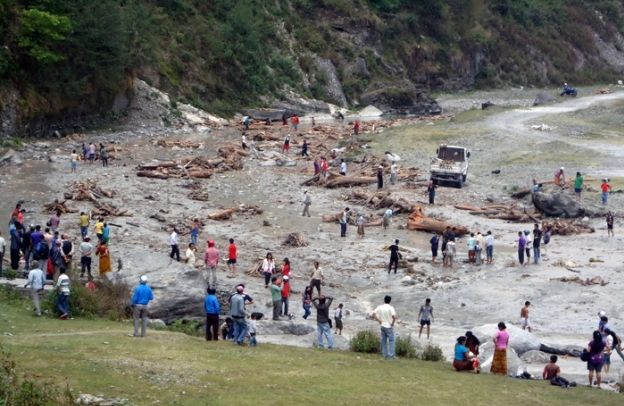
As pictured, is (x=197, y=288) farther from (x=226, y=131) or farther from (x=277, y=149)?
(x=226, y=131)

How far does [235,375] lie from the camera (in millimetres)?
15922

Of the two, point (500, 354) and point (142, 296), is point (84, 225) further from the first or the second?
point (500, 354)

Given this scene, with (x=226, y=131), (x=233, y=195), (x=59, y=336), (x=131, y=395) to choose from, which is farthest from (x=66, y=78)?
(x=131, y=395)

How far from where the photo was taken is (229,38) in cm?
7700

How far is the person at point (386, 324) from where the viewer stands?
18359 mm

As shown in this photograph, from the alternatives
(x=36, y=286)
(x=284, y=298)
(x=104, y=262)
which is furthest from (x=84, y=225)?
(x=36, y=286)

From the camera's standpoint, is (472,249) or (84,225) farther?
(472,249)

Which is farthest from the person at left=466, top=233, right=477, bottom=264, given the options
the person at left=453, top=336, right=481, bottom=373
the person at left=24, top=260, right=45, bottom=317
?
the person at left=24, top=260, right=45, bottom=317

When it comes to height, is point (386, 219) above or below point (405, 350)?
above

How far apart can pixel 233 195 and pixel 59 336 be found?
2566cm

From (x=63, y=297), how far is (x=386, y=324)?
6610mm

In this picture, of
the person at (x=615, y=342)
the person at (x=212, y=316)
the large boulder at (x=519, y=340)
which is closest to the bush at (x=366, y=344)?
the person at (x=212, y=316)

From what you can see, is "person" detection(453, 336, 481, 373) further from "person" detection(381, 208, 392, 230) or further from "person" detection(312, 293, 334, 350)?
"person" detection(381, 208, 392, 230)

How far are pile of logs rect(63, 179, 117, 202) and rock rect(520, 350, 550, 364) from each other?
69.1ft
